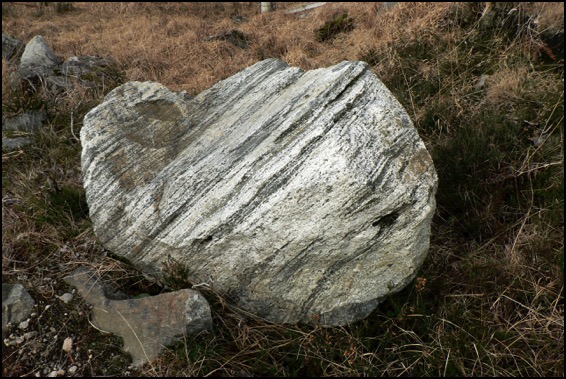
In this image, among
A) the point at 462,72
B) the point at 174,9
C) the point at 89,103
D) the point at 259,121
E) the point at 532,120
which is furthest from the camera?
the point at 174,9

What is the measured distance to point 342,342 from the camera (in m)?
3.23

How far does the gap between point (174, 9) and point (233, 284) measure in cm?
1363

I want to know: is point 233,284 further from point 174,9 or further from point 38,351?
point 174,9

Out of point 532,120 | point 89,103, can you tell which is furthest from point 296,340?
point 89,103

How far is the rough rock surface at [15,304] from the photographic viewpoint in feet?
10.8

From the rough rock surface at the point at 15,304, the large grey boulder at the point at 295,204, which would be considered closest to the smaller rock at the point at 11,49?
the large grey boulder at the point at 295,204

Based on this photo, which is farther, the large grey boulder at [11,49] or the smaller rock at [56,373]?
the large grey boulder at [11,49]

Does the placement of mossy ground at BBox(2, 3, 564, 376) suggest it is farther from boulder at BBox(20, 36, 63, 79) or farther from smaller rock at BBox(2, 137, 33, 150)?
boulder at BBox(20, 36, 63, 79)

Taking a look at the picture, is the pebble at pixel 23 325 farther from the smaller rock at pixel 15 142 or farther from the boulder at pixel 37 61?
the boulder at pixel 37 61

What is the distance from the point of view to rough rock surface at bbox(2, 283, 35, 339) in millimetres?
3277

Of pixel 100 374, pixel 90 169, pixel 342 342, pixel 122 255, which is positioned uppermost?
pixel 90 169

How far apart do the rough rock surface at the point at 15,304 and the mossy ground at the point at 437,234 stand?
0.09m

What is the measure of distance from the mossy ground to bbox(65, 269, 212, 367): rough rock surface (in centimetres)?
10

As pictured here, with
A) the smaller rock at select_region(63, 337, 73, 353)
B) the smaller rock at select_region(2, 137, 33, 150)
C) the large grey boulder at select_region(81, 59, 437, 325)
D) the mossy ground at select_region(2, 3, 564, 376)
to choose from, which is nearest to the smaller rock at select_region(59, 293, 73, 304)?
the mossy ground at select_region(2, 3, 564, 376)
